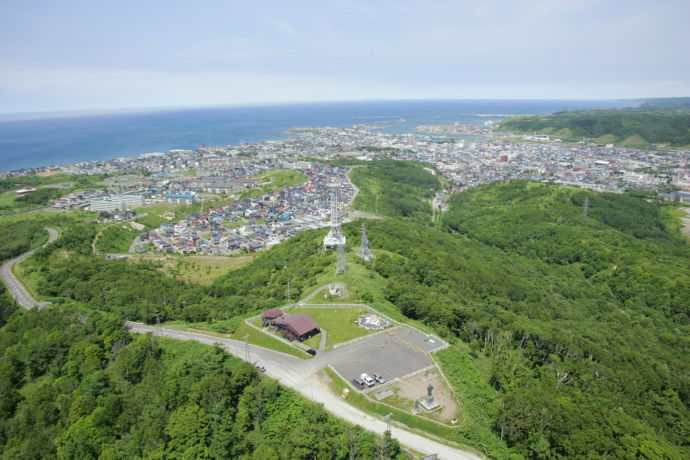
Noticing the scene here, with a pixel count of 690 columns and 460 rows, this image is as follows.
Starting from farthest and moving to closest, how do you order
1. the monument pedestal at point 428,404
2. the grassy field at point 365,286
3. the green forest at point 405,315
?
the grassy field at point 365,286 < the monument pedestal at point 428,404 < the green forest at point 405,315

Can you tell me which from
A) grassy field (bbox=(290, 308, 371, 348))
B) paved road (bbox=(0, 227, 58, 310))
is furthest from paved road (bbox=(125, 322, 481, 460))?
paved road (bbox=(0, 227, 58, 310))

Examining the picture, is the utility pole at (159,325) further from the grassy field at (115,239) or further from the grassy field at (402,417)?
the grassy field at (115,239)

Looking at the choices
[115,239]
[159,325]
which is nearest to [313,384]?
[159,325]

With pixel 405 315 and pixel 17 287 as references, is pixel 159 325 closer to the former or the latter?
pixel 405 315

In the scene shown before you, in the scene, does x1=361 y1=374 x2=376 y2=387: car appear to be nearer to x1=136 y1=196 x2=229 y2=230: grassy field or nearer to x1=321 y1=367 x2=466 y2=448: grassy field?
x1=321 y1=367 x2=466 y2=448: grassy field

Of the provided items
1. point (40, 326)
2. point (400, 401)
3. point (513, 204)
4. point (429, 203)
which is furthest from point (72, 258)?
point (513, 204)

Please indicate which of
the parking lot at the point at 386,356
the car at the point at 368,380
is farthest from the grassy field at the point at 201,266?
the car at the point at 368,380
